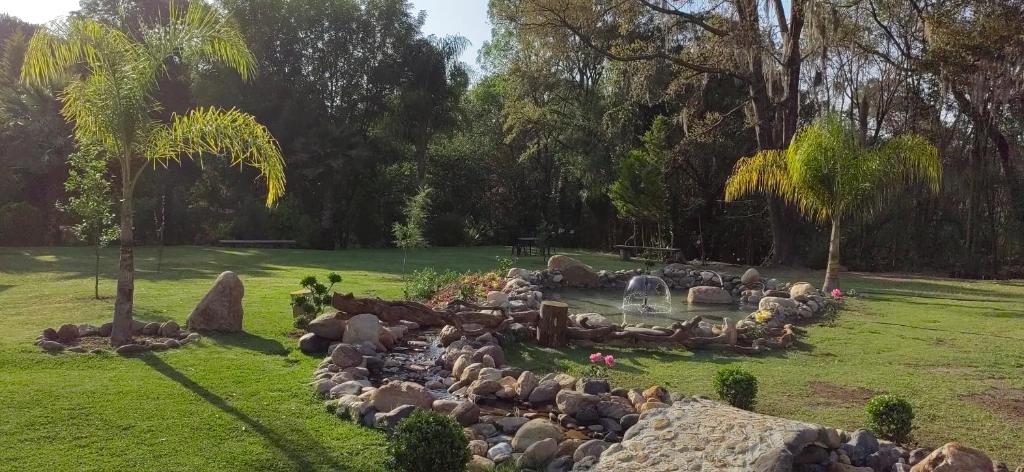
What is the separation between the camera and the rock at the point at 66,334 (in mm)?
7406

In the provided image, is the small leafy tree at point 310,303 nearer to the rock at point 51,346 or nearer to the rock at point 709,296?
the rock at point 51,346

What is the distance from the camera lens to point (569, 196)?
31.2 metres

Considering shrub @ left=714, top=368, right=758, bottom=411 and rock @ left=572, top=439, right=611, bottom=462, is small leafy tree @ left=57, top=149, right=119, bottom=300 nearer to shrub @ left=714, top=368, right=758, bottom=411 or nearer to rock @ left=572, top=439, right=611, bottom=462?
rock @ left=572, top=439, right=611, bottom=462

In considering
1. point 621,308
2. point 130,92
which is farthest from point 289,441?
point 621,308

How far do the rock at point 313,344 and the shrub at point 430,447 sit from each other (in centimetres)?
385

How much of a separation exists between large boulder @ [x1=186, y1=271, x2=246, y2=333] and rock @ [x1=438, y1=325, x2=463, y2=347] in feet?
8.06

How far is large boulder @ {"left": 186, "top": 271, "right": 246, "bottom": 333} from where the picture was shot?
8.27 metres

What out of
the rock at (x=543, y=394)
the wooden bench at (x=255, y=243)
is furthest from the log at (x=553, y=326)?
the wooden bench at (x=255, y=243)

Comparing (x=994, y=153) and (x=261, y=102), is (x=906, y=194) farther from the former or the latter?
(x=261, y=102)

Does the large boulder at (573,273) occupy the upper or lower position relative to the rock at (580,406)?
upper

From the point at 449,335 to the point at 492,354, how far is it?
120cm

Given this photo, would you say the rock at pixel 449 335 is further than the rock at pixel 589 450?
Yes

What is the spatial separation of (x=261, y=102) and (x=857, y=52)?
20.9 m

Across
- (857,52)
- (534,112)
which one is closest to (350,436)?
(857,52)
